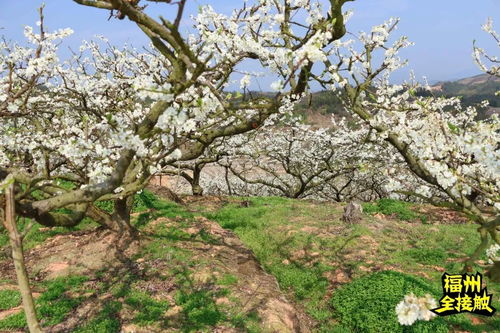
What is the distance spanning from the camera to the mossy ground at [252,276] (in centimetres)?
743

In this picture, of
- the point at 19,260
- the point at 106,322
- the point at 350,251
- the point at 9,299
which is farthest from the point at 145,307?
the point at 350,251

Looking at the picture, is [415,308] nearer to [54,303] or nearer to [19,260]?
[19,260]

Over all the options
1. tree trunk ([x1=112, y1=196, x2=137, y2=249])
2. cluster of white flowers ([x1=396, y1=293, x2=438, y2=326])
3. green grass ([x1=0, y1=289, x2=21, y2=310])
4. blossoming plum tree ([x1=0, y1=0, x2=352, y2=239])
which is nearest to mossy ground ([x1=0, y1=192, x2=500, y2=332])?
green grass ([x1=0, y1=289, x2=21, y2=310])

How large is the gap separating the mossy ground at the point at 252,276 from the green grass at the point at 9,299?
19 millimetres

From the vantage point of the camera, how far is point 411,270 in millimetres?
10039

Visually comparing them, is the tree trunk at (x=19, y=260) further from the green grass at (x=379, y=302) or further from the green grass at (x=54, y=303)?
the green grass at (x=379, y=302)

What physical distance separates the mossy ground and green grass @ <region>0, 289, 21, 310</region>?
2 centimetres

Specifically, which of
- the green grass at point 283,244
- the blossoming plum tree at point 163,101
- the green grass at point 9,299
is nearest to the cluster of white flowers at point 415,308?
the blossoming plum tree at point 163,101

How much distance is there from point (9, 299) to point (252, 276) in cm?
552

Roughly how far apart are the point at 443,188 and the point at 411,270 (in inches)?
205

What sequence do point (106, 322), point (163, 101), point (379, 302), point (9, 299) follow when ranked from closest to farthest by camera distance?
1. point (163, 101)
2. point (106, 322)
3. point (9, 299)
4. point (379, 302)

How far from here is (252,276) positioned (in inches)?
378

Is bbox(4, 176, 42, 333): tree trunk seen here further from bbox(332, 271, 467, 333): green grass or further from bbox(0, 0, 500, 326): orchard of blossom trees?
bbox(332, 271, 467, 333): green grass

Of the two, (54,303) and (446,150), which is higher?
(446,150)
